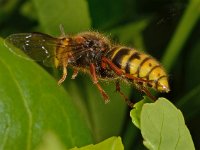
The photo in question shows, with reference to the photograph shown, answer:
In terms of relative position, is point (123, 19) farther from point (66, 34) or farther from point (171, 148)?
point (171, 148)

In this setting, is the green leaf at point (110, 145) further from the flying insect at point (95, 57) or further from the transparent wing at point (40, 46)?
the transparent wing at point (40, 46)

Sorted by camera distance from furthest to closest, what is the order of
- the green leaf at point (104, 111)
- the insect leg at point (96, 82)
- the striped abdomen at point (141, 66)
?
the green leaf at point (104, 111), the insect leg at point (96, 82), the striped abdomen at point (141, 66)

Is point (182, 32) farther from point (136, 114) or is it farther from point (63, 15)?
point (136, 114)

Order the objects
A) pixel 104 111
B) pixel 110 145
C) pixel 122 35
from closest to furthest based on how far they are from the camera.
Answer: pixel 110 145 → pixel 104 111 → pixel 122 35

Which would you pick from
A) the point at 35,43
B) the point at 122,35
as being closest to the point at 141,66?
the point at 35,43

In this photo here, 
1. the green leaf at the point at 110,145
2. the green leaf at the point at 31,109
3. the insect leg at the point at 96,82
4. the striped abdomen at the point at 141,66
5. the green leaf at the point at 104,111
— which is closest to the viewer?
the green leaf at the point at 110,145

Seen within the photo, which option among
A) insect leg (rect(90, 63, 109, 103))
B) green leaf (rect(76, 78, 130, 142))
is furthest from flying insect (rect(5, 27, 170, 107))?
green leaf (rect(76, 78, 130, 142))

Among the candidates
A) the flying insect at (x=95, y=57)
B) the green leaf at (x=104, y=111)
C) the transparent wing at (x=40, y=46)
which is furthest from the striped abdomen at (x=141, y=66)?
the green leaf at (x=104, y=111)
